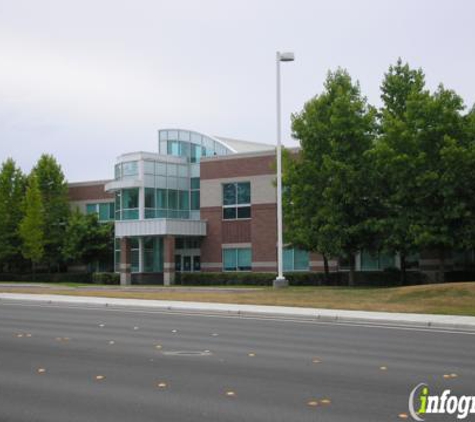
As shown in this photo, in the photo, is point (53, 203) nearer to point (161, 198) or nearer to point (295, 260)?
point (161, 198)

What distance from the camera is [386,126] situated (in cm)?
3578

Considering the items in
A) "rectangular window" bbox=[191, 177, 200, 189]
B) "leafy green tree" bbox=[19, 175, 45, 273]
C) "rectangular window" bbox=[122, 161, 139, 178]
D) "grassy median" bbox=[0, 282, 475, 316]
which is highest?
"rectangular window" bbox=[122, 161, 139, 178]

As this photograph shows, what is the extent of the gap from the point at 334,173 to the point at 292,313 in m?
16.1

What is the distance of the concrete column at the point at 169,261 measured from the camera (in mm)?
48000

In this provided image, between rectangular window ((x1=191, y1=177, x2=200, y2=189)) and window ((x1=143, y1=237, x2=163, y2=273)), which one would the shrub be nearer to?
window ((x1=143, y1=237, x2=163, y2=273))

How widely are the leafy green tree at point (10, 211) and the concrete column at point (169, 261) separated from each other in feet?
47.0

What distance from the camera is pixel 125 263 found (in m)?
49.8

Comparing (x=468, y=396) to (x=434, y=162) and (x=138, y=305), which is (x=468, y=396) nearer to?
(x=138, y=305)

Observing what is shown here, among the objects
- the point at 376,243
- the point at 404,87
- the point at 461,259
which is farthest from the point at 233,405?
the point at 461,259

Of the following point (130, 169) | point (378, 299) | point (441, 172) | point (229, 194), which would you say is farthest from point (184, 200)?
point (378, 299)

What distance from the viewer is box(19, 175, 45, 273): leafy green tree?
5516 centimetres

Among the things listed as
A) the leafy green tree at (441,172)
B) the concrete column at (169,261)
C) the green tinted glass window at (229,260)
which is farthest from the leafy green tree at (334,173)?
the concrete column at (169,261)

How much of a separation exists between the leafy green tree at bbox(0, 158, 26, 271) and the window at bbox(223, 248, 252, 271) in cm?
1717

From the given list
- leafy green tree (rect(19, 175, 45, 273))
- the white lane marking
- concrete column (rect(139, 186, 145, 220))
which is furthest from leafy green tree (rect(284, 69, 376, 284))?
leafy green tree (rect(19, 175, 45, 273))
